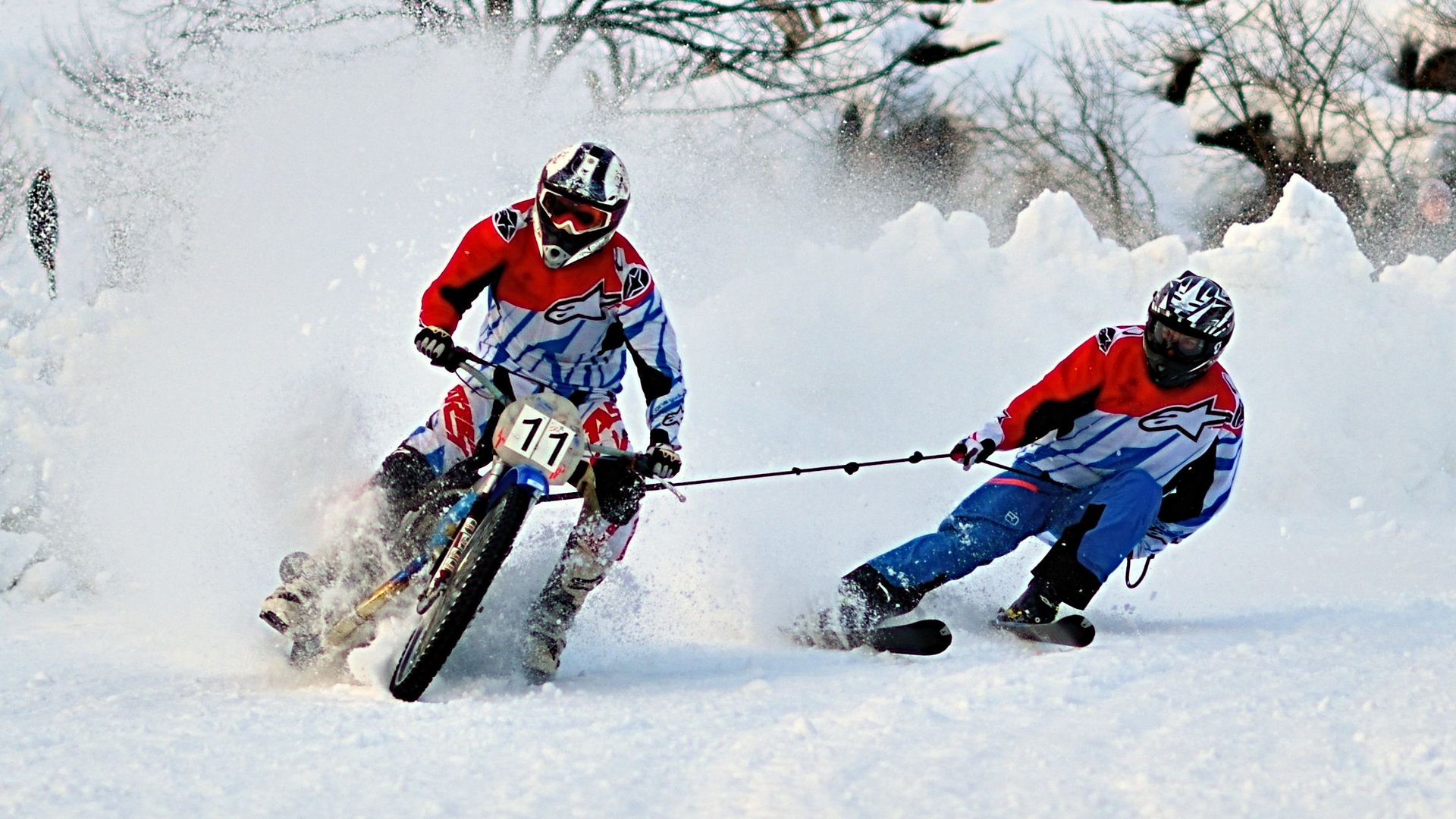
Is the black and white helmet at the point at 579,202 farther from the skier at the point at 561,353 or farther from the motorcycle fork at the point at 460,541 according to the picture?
the motorcycle fork at the point at 460,541

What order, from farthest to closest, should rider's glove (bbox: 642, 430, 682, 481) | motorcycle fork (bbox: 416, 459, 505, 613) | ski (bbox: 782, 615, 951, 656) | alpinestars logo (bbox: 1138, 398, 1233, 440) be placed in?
alpinestars logo (bbox: 1138, 398, 1233, 440), ski (bbox: 782, 615, 951, 656), rider's glove (bbox: 642, 430, 682, 481), motorcycle fork (bbox: 416, 459, 505, 613)

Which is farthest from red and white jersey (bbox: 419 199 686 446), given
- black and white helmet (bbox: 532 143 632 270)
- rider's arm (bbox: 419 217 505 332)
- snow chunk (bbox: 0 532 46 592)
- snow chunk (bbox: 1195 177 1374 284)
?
snow chunk (bbox: 1195 177 1374 284)

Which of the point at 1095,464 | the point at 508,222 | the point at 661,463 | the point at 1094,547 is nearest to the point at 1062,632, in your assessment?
the point at 1094,547

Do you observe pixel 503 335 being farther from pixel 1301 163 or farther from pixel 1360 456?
pixel 1301 163

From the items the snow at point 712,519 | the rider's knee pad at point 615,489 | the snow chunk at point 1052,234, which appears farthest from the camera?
the snow chunk at point 1052,234

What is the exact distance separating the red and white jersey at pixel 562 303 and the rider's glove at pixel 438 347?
1.09ft

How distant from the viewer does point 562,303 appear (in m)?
5.02

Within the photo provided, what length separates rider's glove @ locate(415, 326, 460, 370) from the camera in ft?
14.7

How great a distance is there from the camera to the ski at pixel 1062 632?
5395 millimetres

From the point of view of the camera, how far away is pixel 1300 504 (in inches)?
410

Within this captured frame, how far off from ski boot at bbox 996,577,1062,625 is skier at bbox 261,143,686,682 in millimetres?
1642

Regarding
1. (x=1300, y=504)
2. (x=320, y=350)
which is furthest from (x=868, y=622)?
(x=1300, y=504)

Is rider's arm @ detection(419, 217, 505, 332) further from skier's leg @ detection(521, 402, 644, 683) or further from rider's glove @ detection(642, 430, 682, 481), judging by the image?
rider's glove @ detection(642, 430, 682, 481)

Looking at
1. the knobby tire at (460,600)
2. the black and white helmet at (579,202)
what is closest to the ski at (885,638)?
the knobby tire at (460,600)
